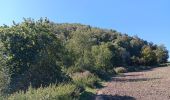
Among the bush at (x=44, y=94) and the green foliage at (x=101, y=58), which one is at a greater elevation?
the green foliage at (x=101, y=58)

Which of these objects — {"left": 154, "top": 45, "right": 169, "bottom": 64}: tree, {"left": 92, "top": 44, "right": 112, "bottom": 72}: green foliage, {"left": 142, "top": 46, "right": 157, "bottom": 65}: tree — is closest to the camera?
{"left": 92, "top": 44, "right": 112, "bottom": 72}: green foliage

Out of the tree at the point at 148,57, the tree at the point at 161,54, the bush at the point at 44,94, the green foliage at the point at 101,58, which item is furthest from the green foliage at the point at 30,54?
the tree at the point at 161,54

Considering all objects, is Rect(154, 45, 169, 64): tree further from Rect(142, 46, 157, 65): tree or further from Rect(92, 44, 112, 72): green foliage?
Rect(92, 44, 112, 72): green foliage

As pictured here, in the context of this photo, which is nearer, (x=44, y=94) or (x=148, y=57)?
(x=44, y=94)

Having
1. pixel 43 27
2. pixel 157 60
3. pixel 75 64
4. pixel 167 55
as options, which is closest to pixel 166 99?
pixel 43 27

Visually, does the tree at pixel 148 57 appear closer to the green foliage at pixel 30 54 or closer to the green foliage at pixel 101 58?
the green foliage at pixel 101 58

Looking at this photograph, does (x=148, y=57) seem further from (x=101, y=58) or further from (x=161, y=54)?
(x=101, y=58)

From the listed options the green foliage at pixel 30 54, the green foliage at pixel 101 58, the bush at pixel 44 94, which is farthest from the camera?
the green foliage at pixel 101 58

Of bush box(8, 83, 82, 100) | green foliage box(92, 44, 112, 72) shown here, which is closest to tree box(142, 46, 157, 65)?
green foliage box(92, 44, 112, 72)

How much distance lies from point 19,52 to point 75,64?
23.1 meters

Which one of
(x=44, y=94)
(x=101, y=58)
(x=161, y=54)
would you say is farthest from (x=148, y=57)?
(x=44, y=94)

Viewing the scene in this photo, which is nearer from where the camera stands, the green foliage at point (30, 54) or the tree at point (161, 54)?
the green foliage at point (30, 54)

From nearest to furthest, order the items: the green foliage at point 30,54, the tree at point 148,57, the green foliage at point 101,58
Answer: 1. the green foliage at point 30,54
2. the green foliage at point 101,58
3. the tree at point 148,57

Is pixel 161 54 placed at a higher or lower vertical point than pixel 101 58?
higher
